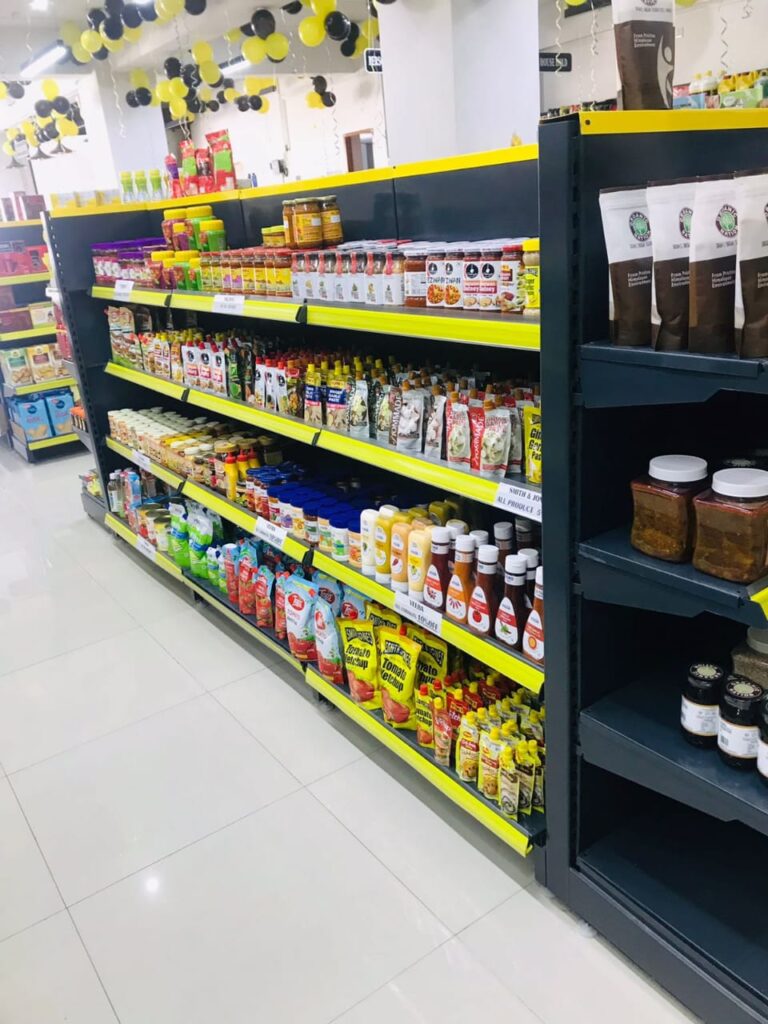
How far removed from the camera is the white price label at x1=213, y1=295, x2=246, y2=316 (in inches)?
105

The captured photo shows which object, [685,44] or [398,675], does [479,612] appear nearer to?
[398,675]

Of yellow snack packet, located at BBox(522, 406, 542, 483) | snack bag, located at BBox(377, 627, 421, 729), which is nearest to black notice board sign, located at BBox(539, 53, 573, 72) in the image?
yellow snack packet, located at BBox(522, 406, 542, 483)

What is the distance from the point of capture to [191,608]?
3686 millimetres

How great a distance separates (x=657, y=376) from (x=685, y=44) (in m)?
9.38

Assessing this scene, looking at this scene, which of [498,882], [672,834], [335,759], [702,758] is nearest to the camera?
A: [702,758]

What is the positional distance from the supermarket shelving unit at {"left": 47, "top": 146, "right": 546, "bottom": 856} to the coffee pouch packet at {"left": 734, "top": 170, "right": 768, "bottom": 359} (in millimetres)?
460

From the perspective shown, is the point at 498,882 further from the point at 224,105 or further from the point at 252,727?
the point at 224,105

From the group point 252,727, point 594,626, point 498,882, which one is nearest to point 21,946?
point 252,727

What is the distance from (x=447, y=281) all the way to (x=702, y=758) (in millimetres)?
1231

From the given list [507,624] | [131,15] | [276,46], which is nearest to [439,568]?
[507,624]

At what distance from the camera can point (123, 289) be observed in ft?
11.9

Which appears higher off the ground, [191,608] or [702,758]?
[702,758]

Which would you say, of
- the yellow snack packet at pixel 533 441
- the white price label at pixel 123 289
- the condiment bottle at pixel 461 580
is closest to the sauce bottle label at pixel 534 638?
the condiment bottle at pixel 461 580

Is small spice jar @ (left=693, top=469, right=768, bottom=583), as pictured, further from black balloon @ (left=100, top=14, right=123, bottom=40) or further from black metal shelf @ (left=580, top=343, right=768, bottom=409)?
black balloon @ (left=100, top=14, right=123, bottom=40)
